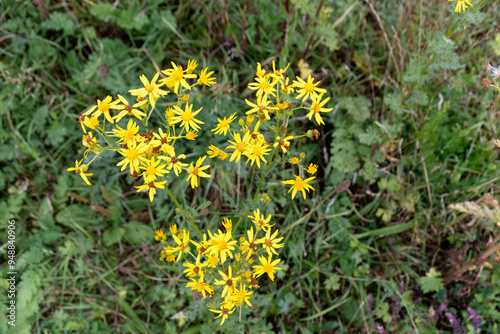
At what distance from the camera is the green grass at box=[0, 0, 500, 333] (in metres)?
3.29

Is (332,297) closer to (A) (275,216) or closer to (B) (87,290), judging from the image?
(A) (275,216)

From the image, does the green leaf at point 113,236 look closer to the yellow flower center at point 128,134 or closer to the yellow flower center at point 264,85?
the yellow flower center at point 128,134

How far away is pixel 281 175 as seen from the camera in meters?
3.53

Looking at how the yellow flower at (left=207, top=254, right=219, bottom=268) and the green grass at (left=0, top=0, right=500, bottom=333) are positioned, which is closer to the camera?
the yellow flower at (left=207, top=254, right=219, bottom=268)

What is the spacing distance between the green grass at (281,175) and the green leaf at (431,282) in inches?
0.7

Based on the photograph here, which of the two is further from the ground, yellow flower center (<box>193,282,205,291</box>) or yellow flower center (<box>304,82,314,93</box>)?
yellow flower center (<box>304,82,314,93</box>)

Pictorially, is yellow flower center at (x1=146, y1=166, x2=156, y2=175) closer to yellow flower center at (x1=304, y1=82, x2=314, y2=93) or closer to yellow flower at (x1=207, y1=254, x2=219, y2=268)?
yellow flower at (x1=207, y1=254, x2=219, y2=268)

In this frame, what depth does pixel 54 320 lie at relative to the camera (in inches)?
133

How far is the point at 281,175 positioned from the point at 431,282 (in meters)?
1.73

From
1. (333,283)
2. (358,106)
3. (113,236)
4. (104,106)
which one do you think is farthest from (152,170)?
(358,106)

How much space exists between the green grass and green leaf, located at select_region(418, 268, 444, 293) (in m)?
0.02

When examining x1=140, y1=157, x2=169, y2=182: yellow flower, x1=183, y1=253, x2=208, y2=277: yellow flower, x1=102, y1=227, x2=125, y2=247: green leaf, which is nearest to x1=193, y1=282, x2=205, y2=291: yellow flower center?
x1=183, y1=253, x2=208, y2=277: yellow flower

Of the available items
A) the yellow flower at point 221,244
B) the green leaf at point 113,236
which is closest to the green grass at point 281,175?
the green leaf at point 113,236

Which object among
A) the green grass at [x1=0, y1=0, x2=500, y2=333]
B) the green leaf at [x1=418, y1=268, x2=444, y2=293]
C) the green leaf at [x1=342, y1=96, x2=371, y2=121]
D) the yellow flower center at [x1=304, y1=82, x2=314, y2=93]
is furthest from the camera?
the green leaf at [x1=342, y1=96, x2=371, y2=121]
